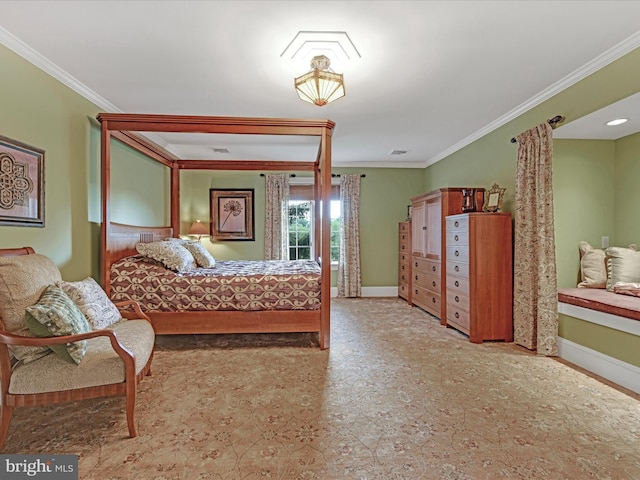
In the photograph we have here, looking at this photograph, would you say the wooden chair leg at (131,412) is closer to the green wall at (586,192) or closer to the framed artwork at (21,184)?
the framed artwork at (21,184)

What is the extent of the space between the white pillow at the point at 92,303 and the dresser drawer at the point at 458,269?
3380 millimetres

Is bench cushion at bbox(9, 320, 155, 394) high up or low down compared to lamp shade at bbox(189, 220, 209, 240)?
down

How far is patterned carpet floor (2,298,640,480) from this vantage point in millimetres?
1681

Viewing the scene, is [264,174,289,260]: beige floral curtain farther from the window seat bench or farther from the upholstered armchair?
the window seat bench

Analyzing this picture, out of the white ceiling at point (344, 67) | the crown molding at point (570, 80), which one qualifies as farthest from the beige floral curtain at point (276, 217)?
the crown molding at point (570, 80)

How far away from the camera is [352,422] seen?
6.80 feet

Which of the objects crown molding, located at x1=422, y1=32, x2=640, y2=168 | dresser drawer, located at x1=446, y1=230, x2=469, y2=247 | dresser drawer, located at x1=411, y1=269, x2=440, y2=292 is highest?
crown molding, located at x1=422, y1=32, x2=640, y2=168

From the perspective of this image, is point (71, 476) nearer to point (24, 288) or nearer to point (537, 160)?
point (24, 288)

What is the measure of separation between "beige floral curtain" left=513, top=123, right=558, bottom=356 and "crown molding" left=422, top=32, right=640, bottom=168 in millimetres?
314

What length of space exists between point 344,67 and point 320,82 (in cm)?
39


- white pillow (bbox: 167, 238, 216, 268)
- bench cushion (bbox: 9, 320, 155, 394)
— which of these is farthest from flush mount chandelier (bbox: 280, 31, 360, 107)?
white pillow (bbox: 167, 238, 216, 268)

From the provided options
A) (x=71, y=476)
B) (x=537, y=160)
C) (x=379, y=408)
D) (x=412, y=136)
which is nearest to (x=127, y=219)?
(x=71, y=476)

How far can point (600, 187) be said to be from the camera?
3432mm

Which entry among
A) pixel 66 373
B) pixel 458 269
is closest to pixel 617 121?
pixel 458 269
